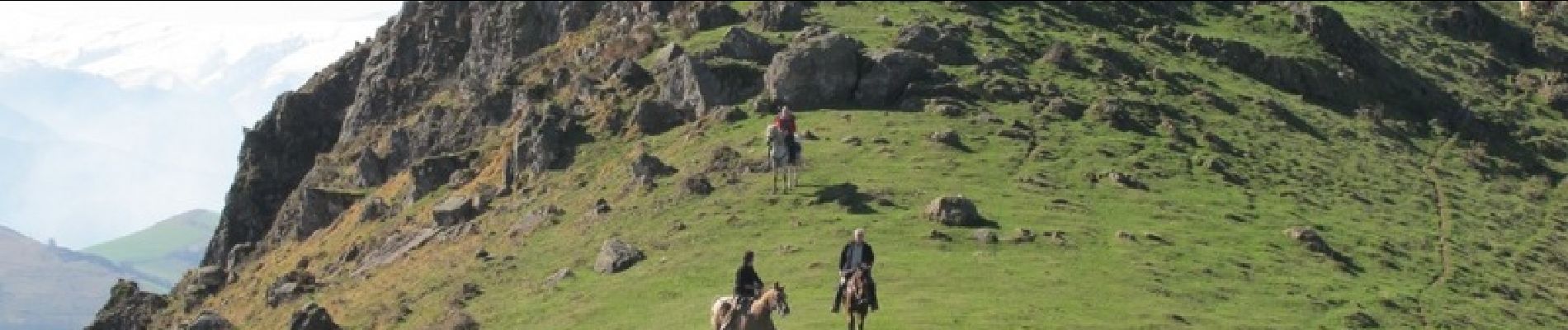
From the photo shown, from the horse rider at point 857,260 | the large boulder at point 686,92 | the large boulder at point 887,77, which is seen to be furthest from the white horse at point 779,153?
the horse rider at point 857,260

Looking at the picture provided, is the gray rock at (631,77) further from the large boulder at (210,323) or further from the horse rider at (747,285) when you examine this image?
the horse rider at (747,285)

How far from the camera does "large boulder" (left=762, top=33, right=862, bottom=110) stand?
78.1 metres

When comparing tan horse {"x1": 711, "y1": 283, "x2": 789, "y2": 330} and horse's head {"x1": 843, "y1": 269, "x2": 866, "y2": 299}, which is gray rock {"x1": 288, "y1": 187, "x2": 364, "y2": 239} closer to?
horse's head {"x1": 843, "y1": 269, "x2": 866, "y2": 299}

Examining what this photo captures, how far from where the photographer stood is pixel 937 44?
289 feet

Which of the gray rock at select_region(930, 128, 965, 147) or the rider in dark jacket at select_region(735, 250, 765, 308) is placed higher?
the rider in dark jacket at select_region(735, 250, 765, 308)

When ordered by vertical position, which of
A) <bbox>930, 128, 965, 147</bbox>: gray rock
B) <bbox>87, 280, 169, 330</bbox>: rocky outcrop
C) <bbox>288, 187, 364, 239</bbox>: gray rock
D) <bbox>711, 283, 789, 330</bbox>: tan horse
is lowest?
<bbox>87, 280, 169, 330</bbox>: rocky outcrop

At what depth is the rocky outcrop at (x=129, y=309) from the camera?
100938 mm

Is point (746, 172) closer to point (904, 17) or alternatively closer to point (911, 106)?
point (911, 106)

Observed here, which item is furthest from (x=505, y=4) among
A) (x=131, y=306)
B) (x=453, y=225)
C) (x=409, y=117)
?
(x=453, y=225)

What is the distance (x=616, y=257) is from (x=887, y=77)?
2759 centimetres

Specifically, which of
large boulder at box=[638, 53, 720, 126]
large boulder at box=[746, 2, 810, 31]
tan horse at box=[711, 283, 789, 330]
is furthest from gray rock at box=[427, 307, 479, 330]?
large boulder at box=[746, 2, 810, 31]

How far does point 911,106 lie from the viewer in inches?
3041

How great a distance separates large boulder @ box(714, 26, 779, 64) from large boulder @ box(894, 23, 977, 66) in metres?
7.28

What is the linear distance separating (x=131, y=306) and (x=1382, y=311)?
83990 mm
